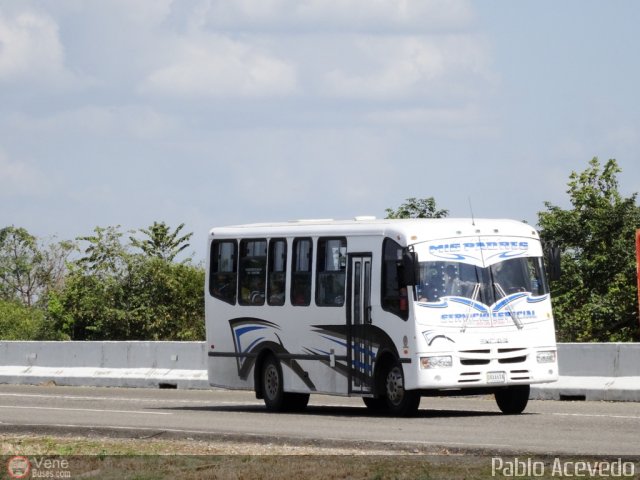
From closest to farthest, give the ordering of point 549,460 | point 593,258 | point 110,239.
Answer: point 549,460 → point 593,258 → point 110,239

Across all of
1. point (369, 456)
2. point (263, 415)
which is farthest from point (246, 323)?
point (369, 456)

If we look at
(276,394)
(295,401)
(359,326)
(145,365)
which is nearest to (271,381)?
(276,394)

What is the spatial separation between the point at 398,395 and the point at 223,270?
17.1 ft

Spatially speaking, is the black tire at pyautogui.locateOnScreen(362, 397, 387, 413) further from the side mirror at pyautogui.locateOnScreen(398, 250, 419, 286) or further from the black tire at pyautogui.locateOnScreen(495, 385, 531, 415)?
the side mirror at pyautogui.locateOnScreen(398, 250, 419, 286)

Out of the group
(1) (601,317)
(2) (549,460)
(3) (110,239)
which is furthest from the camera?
(3) (110,239)

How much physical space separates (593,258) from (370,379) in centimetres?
2413

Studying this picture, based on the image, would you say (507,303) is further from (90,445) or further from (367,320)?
(90,445)

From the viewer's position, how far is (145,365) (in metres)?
34.6

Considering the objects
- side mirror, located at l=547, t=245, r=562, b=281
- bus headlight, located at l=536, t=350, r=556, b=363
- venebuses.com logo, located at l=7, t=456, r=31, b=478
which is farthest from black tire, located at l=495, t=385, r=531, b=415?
venebuses.com logo, located at l=7, t=456, r=31, b=478

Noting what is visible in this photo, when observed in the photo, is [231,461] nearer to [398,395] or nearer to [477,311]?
[398,395]

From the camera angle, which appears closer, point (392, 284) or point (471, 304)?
point (471, 304)

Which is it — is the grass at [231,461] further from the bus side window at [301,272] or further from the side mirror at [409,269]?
the bus side window at [301,272]

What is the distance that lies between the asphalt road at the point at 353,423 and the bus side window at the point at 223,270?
1957mm

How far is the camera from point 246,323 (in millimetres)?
25125
